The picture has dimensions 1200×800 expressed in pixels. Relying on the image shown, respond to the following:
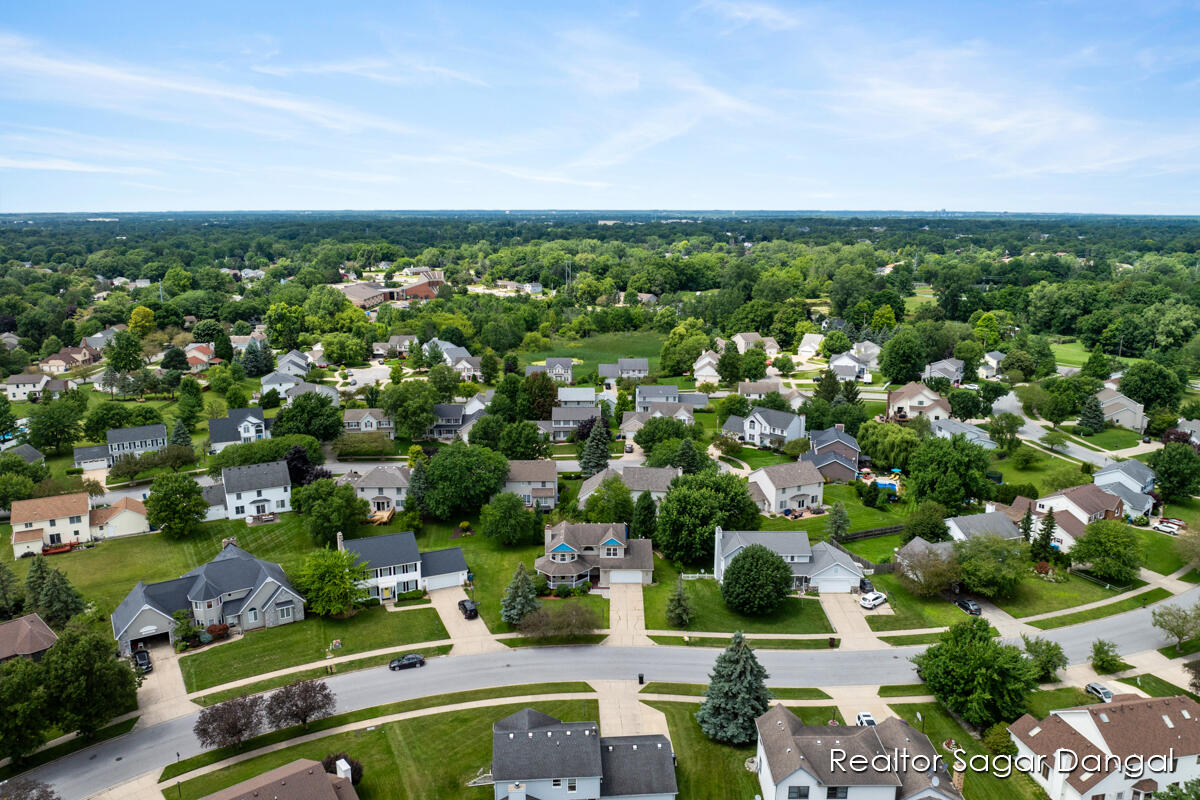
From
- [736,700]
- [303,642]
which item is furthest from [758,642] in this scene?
[303,642]

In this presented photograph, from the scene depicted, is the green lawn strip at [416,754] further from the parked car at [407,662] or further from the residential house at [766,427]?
the residential house at [766,427]

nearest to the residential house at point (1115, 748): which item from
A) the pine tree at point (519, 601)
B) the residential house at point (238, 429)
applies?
the pine tree at point (519, 601)

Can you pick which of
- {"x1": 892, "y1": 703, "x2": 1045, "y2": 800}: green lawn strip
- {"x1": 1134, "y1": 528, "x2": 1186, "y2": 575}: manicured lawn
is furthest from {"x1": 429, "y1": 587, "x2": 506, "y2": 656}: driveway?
{"x1": 1134, "y1": 528, "x2": 1186, "y2": 575}: manicured lawn

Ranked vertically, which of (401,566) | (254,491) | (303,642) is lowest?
(303,642)

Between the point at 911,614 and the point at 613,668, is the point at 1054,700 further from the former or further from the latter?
→ the point at 613,668

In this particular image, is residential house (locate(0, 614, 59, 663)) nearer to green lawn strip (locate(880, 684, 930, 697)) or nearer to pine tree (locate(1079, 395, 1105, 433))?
green lawn strip (locate(880, 684, 930, 697))

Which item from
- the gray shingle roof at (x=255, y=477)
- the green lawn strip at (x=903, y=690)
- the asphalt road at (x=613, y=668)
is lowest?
the asphalt road at (x=613, y=668)
